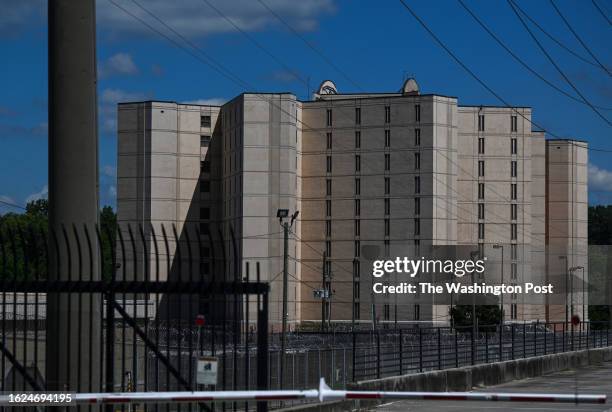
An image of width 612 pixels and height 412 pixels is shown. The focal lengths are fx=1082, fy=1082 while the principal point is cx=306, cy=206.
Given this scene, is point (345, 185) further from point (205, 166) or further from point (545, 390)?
point (545, 390)

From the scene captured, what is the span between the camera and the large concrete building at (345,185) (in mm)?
115188

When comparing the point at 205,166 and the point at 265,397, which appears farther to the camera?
the point at 205,166

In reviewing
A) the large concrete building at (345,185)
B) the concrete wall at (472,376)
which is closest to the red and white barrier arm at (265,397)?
the concrete wall at (472,376)

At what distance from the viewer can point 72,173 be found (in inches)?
406

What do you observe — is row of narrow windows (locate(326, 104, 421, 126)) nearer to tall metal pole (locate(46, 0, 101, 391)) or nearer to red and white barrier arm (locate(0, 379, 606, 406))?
tall metal pole (locate(46, 0, 101, 391))

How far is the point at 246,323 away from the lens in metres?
10.4

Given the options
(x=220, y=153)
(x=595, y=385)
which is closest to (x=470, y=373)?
(x=595, y=385)

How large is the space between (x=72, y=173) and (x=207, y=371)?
7.86 feet

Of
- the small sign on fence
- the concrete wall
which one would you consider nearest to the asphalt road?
the concrete wall

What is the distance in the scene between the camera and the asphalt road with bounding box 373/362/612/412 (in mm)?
21250

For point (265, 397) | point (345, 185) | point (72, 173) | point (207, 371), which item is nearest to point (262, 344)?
point (207, 371)

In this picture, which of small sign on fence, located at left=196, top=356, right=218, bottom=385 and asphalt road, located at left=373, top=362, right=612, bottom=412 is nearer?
small sign on fence, located at left=196, top=356, right=218, bottom=385

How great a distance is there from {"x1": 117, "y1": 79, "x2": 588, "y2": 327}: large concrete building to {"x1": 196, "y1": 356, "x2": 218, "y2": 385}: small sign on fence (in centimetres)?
9604

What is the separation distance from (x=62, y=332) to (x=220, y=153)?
118 meters
